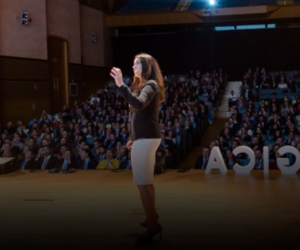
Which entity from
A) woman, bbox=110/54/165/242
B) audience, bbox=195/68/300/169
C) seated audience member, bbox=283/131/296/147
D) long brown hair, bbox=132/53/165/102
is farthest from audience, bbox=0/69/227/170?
woman, bbox=110/54/165/242

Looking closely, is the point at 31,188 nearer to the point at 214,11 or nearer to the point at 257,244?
the point at 257,244

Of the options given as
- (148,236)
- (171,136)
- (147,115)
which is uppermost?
(147,115)

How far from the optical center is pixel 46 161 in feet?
23.0

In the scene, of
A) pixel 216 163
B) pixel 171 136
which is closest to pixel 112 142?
pixel 171 136

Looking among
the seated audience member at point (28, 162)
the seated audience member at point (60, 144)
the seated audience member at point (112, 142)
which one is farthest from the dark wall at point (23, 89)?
the seated audience member at point (28, 162)

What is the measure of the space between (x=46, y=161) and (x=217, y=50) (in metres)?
11.0

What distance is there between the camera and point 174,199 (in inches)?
163

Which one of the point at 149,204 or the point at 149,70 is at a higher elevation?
the point at 149,70

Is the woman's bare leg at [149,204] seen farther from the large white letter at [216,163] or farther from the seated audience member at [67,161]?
the seated audience member at [67,161]

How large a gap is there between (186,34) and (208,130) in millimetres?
6965

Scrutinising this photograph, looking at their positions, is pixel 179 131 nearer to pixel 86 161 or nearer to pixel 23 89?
pixel 86 161

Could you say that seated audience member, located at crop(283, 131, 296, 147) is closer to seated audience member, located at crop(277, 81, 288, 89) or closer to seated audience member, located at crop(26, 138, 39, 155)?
seated audience member, located at crop(26, 138, 39, 155)

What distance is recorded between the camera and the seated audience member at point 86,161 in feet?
22.4

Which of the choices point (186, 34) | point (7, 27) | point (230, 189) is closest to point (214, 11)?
point (186, 34)
